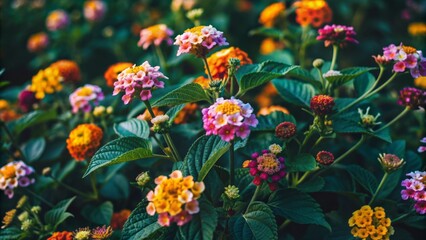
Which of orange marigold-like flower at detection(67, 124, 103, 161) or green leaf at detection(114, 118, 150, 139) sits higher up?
green leaf at detection(114, 118, 150, 139)

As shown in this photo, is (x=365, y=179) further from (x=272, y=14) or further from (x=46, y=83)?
(x=46, y=83)

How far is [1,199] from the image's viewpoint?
6.51 ft

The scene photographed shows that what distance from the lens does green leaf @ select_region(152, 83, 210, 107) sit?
1302 mm

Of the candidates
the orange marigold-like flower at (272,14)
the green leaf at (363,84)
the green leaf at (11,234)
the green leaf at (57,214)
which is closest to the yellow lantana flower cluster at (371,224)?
the green leaf at (363,84)

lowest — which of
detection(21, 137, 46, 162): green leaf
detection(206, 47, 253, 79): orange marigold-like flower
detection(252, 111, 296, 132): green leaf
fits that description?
detection(21, 137, 46, 162): green leaf

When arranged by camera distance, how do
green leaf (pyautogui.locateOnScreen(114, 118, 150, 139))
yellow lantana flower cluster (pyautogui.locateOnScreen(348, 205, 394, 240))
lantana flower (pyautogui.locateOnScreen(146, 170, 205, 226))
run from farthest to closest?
green leaf (pyautogui.locateOnScreen(114, 118, 150, 139)) → yellow lantana flower cluster (pyautogui.locateOnScreen(348, 205, 394, 240)) → lantana flower (pyautogui.locateOnScreen(146, 170, 205, 226))

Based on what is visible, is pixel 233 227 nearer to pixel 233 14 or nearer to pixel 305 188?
pixel 305 188

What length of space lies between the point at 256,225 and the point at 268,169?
0.16 meters

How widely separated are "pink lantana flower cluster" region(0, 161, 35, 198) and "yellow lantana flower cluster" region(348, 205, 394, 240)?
1.16 m

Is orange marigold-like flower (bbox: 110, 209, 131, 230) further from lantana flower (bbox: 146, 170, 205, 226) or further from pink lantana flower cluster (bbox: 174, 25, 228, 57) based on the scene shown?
pink lantana flower cluster (bbox: 174, 25, 228, 57)

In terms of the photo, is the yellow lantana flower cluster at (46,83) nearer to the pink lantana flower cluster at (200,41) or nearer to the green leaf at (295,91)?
→ the pink lantana flower cluster at (200,41)

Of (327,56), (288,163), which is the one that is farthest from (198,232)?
(327,56)

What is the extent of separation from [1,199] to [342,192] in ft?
4.96

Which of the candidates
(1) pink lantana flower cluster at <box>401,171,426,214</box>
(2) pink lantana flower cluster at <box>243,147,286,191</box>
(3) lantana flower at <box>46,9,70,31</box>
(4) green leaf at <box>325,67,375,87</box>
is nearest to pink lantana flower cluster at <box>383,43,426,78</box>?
(4) green leaf at <box>325,67,375,87</box>
